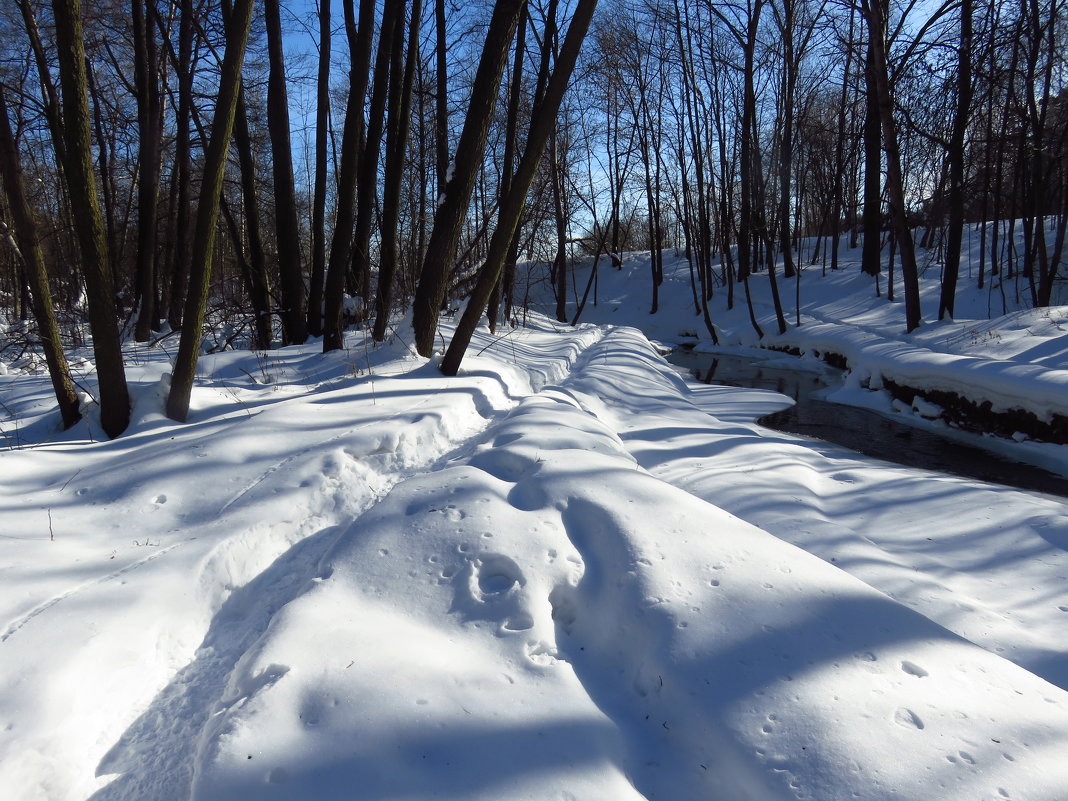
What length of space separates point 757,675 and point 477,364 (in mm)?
5511

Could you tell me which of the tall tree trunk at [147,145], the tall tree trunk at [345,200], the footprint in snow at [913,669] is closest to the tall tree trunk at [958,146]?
the tall tree trunk at [345,200]

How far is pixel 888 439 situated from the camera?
675cm

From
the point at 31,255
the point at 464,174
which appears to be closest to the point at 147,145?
the point at 464,174

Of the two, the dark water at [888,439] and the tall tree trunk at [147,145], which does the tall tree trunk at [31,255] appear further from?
the tall tree trunk at [147,145]

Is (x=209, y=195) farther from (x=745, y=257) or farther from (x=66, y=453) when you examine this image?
(x=745, y=257)

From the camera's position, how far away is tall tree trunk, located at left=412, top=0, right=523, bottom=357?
222 inches

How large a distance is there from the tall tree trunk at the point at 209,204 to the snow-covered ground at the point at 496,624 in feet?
0.74

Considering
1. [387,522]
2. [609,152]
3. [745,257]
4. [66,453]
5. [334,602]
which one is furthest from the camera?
[609,152]

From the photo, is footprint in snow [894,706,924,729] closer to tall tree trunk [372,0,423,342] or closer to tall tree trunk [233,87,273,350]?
tall tree trunk [372,0,423,342]

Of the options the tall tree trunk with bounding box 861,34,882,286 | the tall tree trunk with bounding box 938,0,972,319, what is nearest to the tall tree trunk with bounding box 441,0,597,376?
the tall tree trunk with bounding box 938,0,972,319

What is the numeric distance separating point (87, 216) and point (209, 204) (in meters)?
0.70

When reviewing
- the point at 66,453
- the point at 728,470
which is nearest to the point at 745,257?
the point at 728,470

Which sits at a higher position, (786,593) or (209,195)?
(209,195)

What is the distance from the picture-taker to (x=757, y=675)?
1.72m
